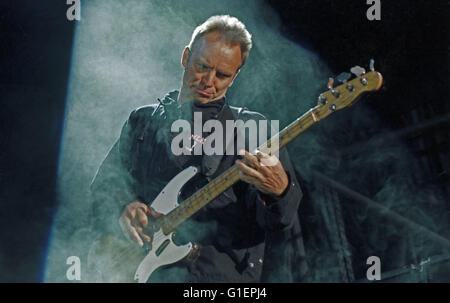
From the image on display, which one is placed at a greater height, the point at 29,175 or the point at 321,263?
the point at 29,175

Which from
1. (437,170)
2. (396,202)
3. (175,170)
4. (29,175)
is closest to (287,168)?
(175,170)

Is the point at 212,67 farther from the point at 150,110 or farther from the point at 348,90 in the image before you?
the point at 348,90

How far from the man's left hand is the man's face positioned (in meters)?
0.58

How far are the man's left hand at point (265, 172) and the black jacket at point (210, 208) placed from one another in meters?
0.06

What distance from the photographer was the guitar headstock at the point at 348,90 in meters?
2.03

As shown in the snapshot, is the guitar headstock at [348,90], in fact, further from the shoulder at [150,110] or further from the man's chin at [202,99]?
the shoulder at [150,110]

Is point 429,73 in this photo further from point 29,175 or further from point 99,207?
point 29,175

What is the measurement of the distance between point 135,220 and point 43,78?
1455 mm

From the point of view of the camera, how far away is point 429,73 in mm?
2721

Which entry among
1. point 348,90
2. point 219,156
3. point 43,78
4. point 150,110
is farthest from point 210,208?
point 43,78

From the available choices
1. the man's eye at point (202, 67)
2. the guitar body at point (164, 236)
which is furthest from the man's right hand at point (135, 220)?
the man's eye at point (202, 67)

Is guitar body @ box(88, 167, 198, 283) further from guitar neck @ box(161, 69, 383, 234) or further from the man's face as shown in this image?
the man's face

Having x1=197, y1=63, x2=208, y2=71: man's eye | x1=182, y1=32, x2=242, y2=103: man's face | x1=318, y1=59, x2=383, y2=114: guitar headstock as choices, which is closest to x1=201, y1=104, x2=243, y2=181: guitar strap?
x1=182, y1=32, x2=242, y2=103: man's face
